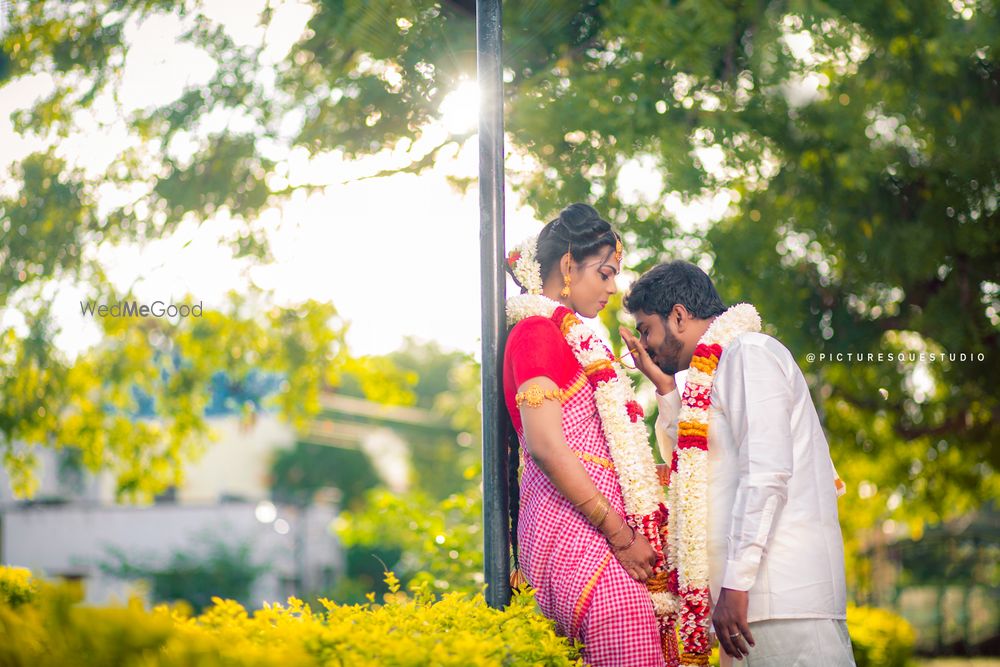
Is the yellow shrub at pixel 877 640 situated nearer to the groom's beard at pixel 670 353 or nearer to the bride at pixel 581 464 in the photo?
→ the groom's beard at pixel 670 353

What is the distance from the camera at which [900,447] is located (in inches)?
420

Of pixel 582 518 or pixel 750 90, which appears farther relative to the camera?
pixel 750 90

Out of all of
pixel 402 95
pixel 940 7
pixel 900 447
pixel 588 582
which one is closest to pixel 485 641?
pixel 588 582

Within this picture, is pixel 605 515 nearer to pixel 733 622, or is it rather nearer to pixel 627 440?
pixel 627 440

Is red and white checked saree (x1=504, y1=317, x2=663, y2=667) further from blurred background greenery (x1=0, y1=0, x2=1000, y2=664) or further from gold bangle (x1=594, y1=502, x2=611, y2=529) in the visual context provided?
blurred background greenery (x1=0, y1=0, x2=1000, y2=664)

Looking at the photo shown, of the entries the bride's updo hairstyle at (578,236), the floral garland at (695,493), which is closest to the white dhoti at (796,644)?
the floral garland at (695,493)

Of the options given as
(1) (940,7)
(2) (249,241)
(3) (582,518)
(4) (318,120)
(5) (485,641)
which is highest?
(1) (940,7)

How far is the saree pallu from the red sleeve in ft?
0.31

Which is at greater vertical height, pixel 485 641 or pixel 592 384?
pixel 592 384

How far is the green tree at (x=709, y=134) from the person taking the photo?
22.3 feet

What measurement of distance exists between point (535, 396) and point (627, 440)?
381 millimetres

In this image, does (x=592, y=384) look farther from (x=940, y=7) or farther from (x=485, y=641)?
(x=940, y=7)

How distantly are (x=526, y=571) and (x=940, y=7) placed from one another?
5.52m

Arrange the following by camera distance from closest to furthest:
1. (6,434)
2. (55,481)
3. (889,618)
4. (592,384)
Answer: (592,384) → (6,434) → (889,618) → (55,481)
